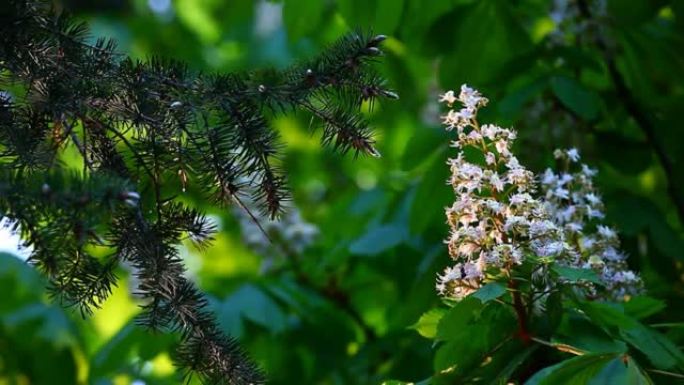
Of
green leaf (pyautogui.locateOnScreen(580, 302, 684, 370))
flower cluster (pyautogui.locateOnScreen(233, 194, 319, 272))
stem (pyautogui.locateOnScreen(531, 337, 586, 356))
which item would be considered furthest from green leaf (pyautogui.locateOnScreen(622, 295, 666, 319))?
flower cluster (pyautogui.locateOnScreen(233, 194, 319, 272))

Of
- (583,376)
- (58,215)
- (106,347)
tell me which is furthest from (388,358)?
(58,215)

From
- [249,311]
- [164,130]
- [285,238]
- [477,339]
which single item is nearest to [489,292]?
[477,339]

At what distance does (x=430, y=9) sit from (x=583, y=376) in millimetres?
1804

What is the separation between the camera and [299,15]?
11.0 ft

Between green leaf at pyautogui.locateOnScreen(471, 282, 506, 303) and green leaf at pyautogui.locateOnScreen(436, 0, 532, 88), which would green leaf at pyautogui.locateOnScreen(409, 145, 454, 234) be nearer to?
green leaf at pyautogui.locateOnScreen(436, 0, 532, 88)

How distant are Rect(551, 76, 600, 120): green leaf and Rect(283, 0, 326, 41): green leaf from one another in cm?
81

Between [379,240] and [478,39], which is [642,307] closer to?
[379,240]

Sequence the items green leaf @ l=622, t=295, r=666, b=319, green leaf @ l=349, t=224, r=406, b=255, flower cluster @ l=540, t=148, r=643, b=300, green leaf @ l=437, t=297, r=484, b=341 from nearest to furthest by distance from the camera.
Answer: green leaf @ l=437, t=297, r=484, b=341, green leaf @ l=622, t=295, r=666, b=319, flower cluster @ l=540, t=148, r=643, b=300, green leaf @ l=349, t=224, r=406, b=255

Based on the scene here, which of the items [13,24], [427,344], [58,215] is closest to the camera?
[58,215]

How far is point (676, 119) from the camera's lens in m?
3.31

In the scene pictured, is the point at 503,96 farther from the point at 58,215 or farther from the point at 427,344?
the point at 58,215

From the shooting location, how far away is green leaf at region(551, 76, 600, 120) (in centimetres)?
292

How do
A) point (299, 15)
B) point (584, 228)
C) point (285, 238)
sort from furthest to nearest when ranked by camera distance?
point (285, 238) → point (299, 15) → point (584, 228)

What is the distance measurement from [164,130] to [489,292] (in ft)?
1.97
